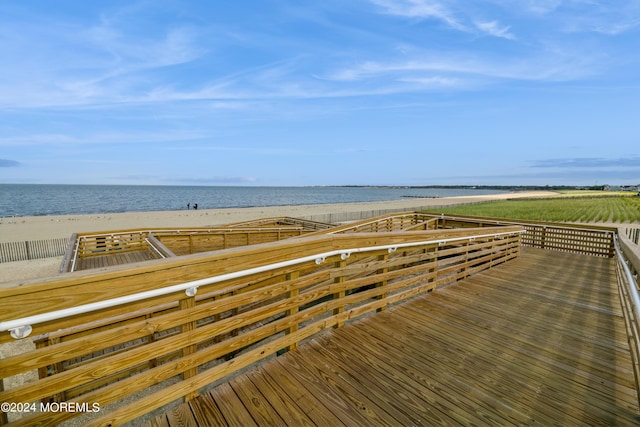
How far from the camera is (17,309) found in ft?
4.57

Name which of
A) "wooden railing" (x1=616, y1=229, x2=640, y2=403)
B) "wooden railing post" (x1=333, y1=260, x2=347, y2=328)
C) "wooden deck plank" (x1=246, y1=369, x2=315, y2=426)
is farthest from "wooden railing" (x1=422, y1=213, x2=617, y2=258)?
"wooden deck plank" (x1=246, y1=369, x2=315, y2=426)

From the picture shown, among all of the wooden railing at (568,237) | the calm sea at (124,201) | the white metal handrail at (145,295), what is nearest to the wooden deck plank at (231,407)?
the white metal handrail at (145,295)

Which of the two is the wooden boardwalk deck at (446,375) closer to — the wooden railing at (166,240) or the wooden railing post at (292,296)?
the wooden railing post at (292,296)

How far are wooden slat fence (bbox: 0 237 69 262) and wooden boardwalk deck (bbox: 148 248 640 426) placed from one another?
17164 mm

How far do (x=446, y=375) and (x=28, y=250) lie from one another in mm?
19517

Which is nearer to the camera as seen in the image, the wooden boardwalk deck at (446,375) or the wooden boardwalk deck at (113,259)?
the wooden boardwalk deck at (446,375)

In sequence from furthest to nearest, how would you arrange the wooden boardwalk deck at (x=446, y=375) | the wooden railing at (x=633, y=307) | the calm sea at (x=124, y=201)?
the calm sea at (x=124, y=201)
the wooden railing at (x=633, y=307)
the wooden boardwalk deck at (x=446, y=375)

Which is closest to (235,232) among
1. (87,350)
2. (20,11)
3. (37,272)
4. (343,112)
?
(37,272)

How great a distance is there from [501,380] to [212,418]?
2.56 meters

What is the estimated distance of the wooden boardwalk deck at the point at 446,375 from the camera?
7.05ft

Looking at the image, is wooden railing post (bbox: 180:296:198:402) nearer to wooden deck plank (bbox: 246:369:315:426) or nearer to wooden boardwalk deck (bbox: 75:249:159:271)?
wooden deck plank (bbox: 246:369:315:426)

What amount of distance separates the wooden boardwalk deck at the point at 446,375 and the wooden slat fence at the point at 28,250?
17164mm

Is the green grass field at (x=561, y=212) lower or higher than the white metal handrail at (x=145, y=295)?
lower

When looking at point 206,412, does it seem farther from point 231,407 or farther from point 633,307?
point 633,307
